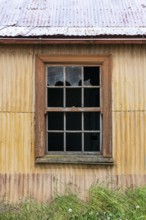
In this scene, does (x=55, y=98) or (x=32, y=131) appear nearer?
(x=32, y=131)

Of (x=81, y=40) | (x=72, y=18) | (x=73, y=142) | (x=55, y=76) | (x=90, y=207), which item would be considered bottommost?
(x=90, y=207)

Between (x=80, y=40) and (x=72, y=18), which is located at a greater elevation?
(x=72, y=18)

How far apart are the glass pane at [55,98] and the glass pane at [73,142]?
65 centimetres

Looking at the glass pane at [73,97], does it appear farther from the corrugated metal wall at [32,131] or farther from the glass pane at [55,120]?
the corrugated metal wall at [32,131]

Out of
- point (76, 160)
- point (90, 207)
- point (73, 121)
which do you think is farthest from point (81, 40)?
point (90, 207)

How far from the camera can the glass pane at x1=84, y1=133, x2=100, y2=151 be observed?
8188 mm

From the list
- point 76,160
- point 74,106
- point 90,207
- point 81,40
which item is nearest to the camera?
point 90,207

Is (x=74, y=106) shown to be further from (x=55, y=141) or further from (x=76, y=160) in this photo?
(x=76, y=160)

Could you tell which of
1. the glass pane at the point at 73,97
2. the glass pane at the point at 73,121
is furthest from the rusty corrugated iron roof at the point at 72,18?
the glass pane at the point at 73,121

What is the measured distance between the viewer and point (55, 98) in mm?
8242

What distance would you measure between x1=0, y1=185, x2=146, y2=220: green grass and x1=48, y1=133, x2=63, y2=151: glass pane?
937 millimetres

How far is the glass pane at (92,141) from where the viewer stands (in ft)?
26.9

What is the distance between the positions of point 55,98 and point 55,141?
85 cm

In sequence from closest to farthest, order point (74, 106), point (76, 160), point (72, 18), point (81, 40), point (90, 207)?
point (90, 207) < point (81, 40) < point (76, 160) < point (74, 106) < point (72, 18)
